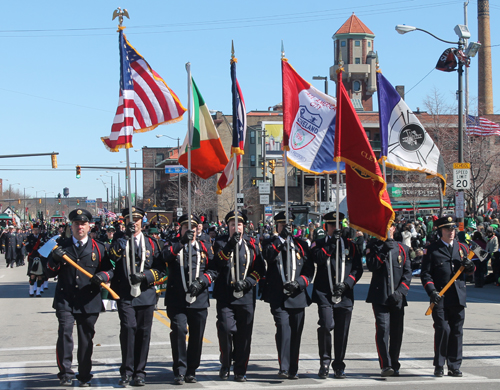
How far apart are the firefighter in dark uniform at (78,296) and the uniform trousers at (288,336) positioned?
2.12m

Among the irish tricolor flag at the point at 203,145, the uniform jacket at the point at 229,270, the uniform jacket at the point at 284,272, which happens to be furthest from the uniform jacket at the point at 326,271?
the irish tricolor flag at the point at 203,145

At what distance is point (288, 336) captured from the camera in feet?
26.3

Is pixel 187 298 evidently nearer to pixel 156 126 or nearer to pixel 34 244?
pixel 156 126

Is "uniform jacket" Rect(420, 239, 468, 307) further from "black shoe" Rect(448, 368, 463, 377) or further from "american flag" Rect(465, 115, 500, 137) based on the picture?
"american flag" Rect(465, 115, 500, 137)

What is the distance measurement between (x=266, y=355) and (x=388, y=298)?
2.34m

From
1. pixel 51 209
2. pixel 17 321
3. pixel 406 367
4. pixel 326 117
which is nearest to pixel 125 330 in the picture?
pixel 406 367

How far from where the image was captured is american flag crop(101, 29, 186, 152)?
8844 mm

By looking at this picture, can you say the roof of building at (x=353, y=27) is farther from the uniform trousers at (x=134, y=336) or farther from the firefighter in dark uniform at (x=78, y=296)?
the uniform trousers at (x=134, y=336)

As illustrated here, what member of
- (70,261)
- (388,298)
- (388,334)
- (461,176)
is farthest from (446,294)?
(461,176)

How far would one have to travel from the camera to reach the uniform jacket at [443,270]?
8.17 m

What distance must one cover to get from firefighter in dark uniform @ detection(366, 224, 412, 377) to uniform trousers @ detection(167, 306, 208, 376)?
2.11 metres

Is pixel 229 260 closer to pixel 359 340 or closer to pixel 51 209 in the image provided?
pixel 359 340

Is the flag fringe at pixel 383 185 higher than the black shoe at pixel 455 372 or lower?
higher

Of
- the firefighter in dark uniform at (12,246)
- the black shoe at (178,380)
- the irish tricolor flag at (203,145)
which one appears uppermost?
the irish tricolor flag at (203,145)
